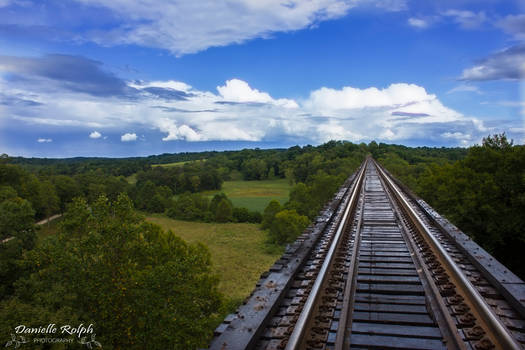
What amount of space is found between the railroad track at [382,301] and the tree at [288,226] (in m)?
46.5

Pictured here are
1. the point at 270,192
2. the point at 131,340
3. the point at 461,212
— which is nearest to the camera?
the point at 131,340

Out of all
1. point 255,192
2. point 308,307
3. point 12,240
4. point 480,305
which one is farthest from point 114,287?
point 255,192

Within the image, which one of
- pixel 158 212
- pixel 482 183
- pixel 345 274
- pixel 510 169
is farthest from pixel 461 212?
pixel 158 212

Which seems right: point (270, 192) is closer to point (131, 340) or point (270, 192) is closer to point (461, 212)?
point (461, 212)

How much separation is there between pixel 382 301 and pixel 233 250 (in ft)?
163

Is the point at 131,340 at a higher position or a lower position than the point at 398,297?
lower

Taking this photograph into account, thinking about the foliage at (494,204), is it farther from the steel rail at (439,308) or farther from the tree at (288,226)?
the tree at (288,226)

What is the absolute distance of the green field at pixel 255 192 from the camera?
8545 cm

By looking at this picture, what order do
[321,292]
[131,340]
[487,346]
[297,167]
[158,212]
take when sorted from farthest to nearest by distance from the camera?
1. [297,167]
2. [158,212]
3. [131,340]
4. [321,292]
5. [487,346]

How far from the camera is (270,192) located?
327 ft

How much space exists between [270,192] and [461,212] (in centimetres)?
8005

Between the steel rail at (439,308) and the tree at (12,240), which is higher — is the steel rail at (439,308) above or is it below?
above

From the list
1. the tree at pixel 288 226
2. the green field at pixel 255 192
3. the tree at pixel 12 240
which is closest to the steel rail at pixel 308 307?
the tree at pixel 12 240

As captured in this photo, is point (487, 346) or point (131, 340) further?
point (131, 340)
